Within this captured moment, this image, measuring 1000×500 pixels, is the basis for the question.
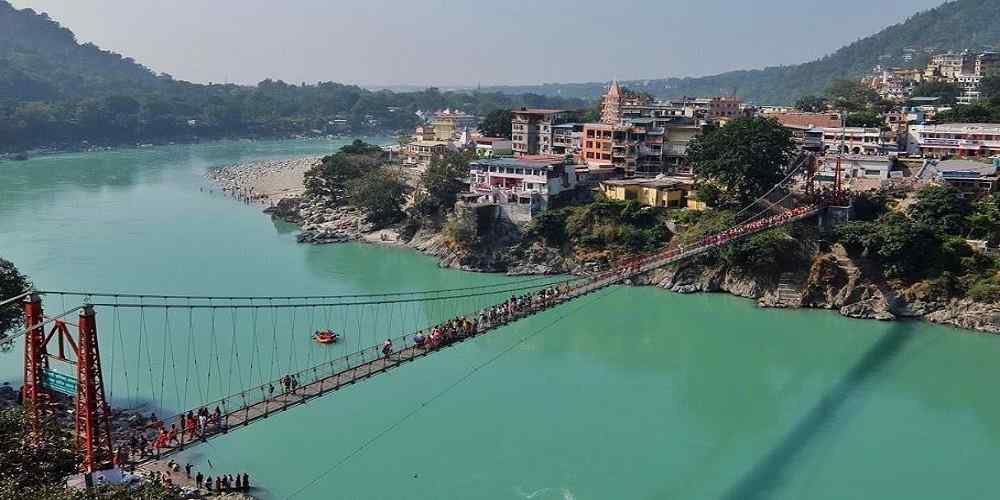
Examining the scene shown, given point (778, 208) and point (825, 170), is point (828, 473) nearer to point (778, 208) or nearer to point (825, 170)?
point (778, 208)

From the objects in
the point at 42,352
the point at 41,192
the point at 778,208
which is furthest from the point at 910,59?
the point at 42,352

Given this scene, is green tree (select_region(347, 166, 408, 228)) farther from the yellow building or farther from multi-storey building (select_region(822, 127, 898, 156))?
multi-storey building (select_region(822, 127, 898, 156))

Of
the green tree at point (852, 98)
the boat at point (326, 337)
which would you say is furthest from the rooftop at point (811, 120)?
the boat at point (326, 337)

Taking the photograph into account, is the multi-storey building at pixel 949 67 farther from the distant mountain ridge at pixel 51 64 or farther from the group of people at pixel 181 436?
the distant mountain ridge at pixel 51 64

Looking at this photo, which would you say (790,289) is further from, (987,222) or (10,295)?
(10,295)

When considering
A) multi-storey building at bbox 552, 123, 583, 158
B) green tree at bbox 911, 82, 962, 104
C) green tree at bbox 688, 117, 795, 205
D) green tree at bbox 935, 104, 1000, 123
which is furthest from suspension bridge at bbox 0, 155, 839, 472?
green tree at bbox 911, 82, 962, 104
